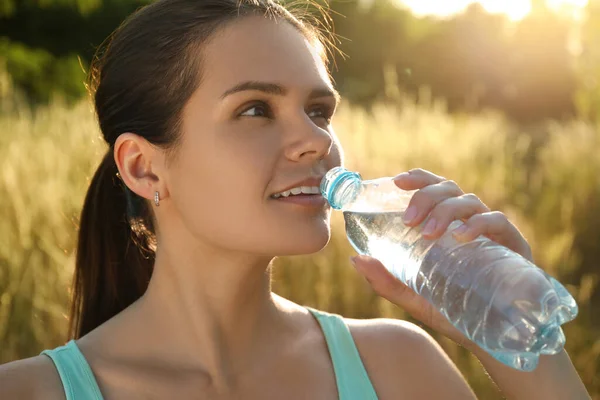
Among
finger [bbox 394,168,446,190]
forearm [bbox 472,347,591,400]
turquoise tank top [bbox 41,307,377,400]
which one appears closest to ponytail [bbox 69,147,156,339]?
turquoise tank top [bbox 41,307,377,400]

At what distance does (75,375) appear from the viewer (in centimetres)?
179

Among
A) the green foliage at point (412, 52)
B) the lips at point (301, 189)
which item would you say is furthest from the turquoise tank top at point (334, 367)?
the green foliage at point (412, 52)

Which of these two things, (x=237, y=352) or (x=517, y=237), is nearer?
(x=517, y=237)

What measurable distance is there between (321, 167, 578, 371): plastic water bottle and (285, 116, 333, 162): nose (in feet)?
0.19

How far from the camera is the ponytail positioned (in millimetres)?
2252

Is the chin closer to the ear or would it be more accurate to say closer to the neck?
the neck

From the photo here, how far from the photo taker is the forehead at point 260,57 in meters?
1.80

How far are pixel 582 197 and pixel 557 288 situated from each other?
4743 millimetres

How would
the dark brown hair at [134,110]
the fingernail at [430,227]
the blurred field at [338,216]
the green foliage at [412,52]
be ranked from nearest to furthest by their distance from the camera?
1. the fingernail at [430,227]
2. the dark brown hair at [134,110]
3. the blurred field at [338,216]
4. the green foliage at [412,52]

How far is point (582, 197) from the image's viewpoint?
5859mm

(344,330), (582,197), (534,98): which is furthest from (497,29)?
(344,330)

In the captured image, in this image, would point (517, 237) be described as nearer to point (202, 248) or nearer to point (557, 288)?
point (557, 288)

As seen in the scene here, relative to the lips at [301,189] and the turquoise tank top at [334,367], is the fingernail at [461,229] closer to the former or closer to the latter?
the lips at [301,189]

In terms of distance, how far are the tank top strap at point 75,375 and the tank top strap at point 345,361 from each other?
0.62m
